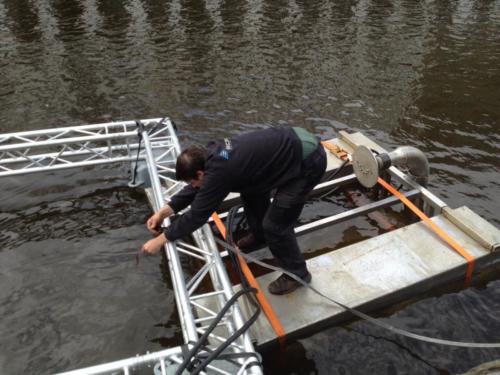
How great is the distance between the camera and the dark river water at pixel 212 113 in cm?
577

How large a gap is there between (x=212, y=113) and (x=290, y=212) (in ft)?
24.6

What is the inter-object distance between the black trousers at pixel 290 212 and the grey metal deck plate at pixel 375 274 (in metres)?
0.46

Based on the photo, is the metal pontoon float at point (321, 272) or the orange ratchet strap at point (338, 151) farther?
the orange ratchet strap at point (338, 151)

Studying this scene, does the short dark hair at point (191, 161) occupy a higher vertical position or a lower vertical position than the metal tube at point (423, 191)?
higher

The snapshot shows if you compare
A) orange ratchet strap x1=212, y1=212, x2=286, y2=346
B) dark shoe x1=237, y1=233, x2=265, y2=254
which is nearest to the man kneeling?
orange ratchet strap x1=212, y1=212, x2=286, y2=346

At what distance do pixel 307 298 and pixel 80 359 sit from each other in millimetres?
3002

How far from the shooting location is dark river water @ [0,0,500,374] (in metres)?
5.77

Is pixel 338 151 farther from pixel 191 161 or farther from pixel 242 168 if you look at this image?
pixel 191 161

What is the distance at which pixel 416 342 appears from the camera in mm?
5609

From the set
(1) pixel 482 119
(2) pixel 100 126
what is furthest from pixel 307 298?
(1) pixel 482 119

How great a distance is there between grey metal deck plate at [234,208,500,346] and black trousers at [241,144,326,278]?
1.50ft

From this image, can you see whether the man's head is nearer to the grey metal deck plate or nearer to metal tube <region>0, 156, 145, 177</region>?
the grey metal deck plate

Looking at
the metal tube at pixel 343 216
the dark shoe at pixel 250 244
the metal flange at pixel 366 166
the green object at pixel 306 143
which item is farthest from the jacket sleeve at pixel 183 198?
the metal flange at pixel 366 166

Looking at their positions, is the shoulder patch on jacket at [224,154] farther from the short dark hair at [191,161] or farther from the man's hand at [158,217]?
the man's hand at [158,217]
